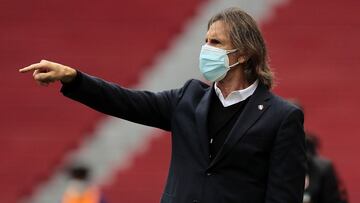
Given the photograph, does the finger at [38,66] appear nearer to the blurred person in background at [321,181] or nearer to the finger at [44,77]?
the finger at [44,77]

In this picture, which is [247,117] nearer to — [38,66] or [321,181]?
[38,66]

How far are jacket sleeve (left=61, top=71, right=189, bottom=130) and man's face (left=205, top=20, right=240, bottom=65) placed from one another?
0.23 metres

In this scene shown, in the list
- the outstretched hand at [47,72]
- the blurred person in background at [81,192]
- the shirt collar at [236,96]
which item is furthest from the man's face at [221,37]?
the blurred person in background at [81,192]

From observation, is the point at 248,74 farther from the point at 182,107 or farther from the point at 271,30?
the point at 271,30

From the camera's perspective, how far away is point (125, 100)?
136 inches

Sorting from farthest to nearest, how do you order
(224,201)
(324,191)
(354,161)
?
1. (354,161)
2. (324,191)
3. (224,201)

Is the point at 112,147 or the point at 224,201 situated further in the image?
the point at 112,147

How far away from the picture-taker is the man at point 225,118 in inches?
129

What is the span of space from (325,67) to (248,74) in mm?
5065

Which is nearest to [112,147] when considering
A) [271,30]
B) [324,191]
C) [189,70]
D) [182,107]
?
[189,70]

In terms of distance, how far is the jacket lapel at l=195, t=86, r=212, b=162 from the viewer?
3336 millimetres

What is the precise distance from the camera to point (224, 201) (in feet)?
10.8

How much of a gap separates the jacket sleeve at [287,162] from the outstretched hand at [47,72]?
2.35ft

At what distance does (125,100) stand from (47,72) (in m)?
0.38
